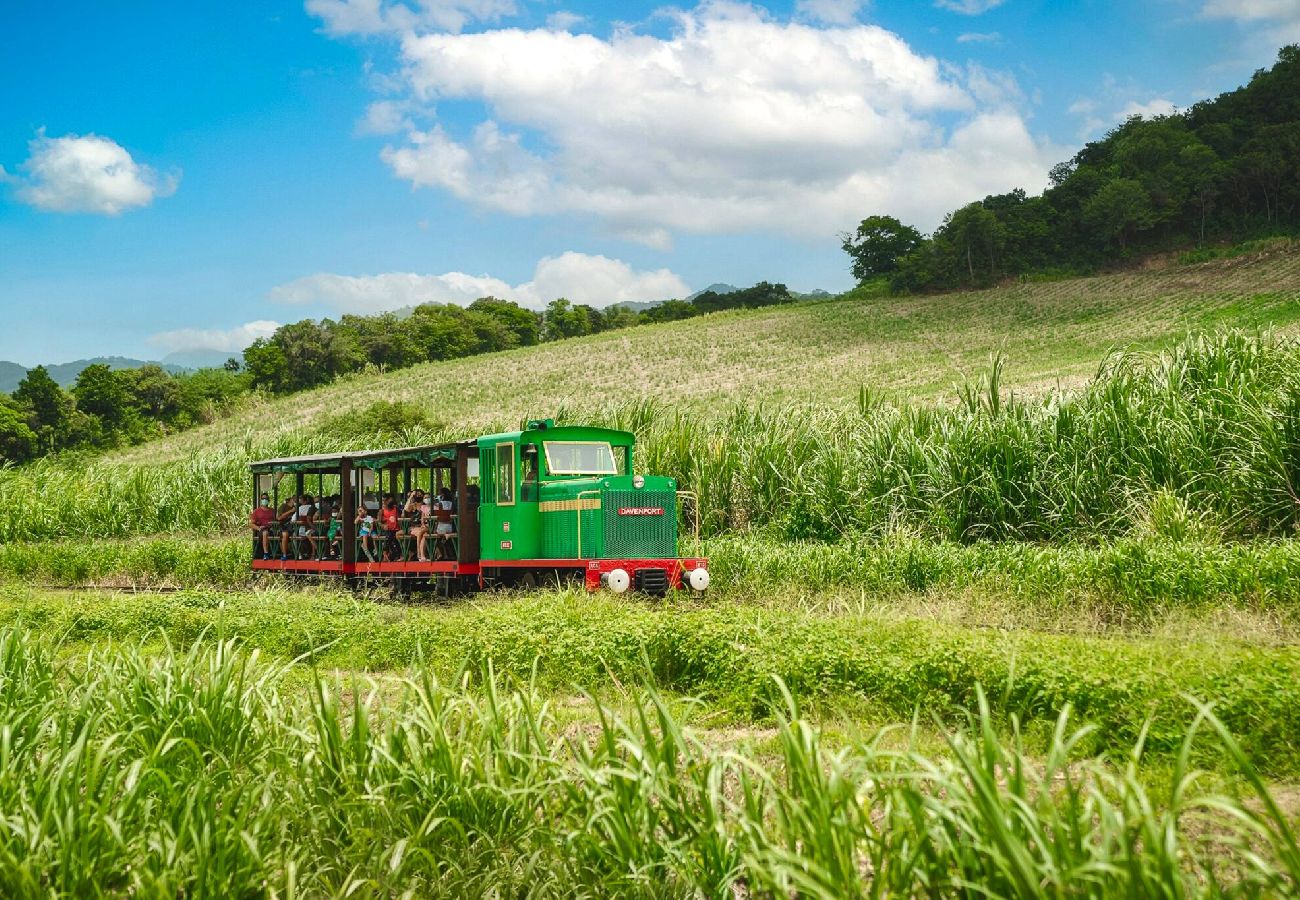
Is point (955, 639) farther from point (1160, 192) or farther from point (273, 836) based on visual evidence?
point (1160, 192)

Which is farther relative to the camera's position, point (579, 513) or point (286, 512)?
point (286, 512)

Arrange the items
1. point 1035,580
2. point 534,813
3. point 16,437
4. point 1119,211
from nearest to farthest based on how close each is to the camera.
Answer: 1. point 534,813
2. point 1035,580
3. point 16,437
4. point 1119,211

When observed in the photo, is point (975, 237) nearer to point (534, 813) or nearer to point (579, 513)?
point (579, 513)

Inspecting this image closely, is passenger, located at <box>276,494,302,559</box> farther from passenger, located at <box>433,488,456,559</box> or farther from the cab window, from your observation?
the cab window

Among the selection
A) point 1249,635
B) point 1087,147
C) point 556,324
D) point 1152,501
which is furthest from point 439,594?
point 556,324

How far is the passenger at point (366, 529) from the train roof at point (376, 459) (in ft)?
2.78

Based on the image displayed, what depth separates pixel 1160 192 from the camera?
8369 cm

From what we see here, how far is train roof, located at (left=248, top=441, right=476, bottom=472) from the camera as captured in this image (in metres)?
17.7

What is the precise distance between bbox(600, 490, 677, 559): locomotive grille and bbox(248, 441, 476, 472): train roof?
289 cm

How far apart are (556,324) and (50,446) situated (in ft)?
234

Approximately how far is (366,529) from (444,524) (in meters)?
2.29

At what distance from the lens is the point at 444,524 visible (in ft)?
58.2

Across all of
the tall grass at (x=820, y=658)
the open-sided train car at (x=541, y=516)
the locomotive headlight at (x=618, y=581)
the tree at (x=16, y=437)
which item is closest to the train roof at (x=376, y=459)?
the open-sided train car at (x=541, y=516)

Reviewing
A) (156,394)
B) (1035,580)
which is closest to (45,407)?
(156,394)
